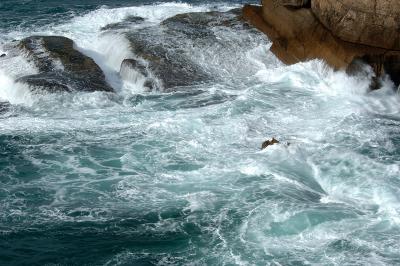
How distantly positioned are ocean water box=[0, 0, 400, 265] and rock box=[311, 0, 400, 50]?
163 cm

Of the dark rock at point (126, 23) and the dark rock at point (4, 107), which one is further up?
the dark rock at point (126, 23)

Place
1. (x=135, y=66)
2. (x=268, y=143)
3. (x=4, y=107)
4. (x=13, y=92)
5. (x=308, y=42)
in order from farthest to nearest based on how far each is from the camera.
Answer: (x=308, y=42) → (x=135, y=66) → (x=13, y=92) → (x=4, y=107) → (x=268, y=143)

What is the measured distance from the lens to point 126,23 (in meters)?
33.6

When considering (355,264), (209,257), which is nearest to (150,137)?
(209,257)

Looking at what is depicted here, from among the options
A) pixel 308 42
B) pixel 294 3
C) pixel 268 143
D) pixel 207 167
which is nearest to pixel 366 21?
pixel 308 42

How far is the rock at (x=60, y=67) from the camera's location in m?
25.8

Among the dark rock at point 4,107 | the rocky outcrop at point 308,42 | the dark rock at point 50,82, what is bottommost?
the dark rock at point 4,107

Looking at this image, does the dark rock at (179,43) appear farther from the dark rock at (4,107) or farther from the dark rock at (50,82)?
the dark rock at (4,107)

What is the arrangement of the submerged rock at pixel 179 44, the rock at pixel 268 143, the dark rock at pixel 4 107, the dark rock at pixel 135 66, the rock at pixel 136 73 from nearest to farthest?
the rock at pixel 268 143
the dark rock at pixel 4 107
the rock at pixel 136 73
the dark rock at pixel 135 66
the submerged rock at pixel 179 44

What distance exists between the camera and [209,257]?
52.0 feet

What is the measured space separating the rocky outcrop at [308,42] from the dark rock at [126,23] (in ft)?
20.7

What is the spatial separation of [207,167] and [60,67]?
32.5 feet

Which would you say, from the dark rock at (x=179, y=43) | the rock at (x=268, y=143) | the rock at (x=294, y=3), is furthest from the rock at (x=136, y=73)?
the rock at (x=294, y=3)

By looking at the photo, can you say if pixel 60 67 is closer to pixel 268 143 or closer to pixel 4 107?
pixel 4 107
